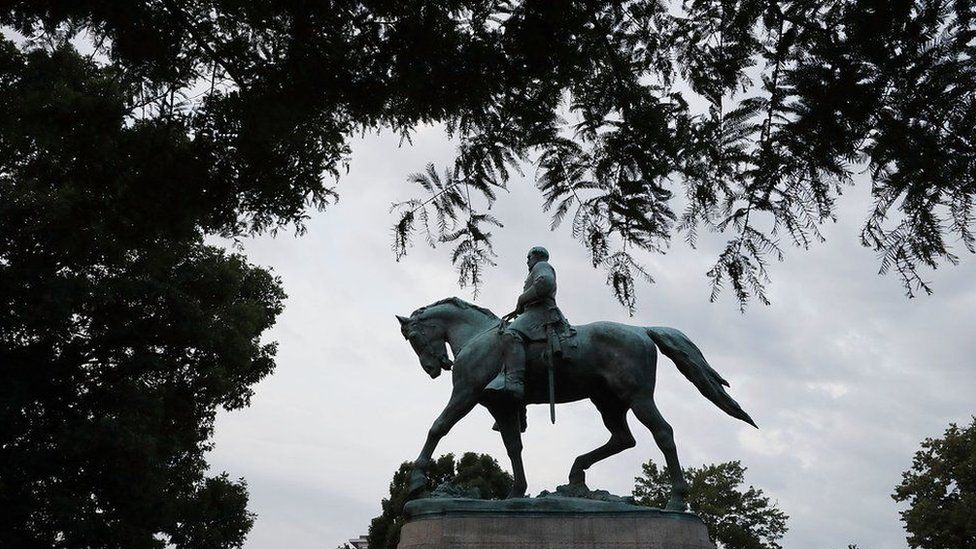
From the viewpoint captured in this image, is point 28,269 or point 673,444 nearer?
point 673,444

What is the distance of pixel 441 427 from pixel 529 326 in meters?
1.39

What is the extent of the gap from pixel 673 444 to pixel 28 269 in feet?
36.0

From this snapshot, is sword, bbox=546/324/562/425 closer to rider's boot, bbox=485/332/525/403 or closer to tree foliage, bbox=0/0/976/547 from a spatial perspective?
rider's boot, bbox=485/332/525/403

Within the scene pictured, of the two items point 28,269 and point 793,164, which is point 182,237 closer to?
point 793,164

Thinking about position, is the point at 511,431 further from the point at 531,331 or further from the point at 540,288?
the point at 540,288

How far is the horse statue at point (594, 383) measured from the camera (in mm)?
9672

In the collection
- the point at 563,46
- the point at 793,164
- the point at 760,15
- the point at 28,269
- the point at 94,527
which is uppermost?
the point at 28,269

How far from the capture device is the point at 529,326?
9.93 metres

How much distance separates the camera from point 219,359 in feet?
61.4

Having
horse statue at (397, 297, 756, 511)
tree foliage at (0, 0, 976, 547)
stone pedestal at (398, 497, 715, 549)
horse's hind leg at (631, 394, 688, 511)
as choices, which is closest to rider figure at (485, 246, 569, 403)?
horse statue at (397, 297, 756, 511)

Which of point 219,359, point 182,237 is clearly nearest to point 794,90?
point 182,237

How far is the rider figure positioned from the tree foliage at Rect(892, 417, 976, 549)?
2302 centimetres

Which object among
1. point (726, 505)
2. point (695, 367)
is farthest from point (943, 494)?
point (695, 367)

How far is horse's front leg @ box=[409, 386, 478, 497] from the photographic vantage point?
965 centimetres
